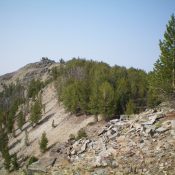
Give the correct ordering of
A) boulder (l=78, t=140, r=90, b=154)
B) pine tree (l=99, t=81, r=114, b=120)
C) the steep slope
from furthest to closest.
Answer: the steep slope, pine tree (l=99, t=81, r=114, b=120), boulder (l=78, t=140, r=90, b=154)

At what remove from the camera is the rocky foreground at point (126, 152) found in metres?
22.7

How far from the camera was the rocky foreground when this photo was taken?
22703 mm

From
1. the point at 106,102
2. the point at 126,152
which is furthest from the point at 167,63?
the point at 106,102

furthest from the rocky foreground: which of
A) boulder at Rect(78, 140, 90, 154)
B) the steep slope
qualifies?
the steep slope

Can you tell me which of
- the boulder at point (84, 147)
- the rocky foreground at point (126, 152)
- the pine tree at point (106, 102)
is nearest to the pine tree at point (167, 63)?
the rocky foreground at point (126, 152)

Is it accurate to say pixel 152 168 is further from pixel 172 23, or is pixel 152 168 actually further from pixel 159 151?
pixel 172 23

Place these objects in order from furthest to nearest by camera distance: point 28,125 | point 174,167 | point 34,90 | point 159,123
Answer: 1. point 34,90
2. point 28,125
3. point 159,123
4. point 174,167

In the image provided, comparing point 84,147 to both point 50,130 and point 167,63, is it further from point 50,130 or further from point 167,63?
point 50,130

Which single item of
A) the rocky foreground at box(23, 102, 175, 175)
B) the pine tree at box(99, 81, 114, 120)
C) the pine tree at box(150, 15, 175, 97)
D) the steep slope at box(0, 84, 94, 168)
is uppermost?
the pine tree at box(150, 15, 175, 97)

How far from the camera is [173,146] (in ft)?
77.6

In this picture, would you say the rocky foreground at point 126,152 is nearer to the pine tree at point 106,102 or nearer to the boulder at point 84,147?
the boulder at point 84,147

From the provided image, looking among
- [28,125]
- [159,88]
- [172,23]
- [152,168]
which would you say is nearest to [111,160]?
[152,168]

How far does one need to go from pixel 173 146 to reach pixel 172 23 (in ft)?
49.7

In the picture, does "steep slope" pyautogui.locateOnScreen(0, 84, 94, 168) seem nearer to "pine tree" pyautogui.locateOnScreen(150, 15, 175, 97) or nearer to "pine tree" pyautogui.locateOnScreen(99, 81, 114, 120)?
"pine tree" pyautogui.locateOnScreen(99, 81, 114, 120)
